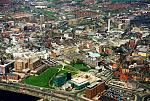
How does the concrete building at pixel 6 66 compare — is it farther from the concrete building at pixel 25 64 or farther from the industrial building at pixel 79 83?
the industrial building at pixel 79 83

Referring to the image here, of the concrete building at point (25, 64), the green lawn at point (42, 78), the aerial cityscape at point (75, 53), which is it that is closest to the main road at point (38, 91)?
the aerial cityscape at point (75, 53)

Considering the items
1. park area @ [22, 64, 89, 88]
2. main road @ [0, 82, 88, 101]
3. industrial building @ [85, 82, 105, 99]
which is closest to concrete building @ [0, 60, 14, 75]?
park area @ [22, 64, 89, 88]

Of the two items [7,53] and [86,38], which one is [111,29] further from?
[7,53]

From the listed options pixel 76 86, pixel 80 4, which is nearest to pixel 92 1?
pixel 80 4

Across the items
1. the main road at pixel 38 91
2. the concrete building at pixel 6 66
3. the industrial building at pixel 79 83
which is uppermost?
the concrete building at pixel 6 66

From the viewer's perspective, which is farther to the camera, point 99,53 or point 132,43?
point 132,43

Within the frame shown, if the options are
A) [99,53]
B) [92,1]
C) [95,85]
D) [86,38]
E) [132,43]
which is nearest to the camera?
[95,85]

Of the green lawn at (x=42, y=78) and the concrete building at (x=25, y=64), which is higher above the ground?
the concrete building at (x=25, y=64)

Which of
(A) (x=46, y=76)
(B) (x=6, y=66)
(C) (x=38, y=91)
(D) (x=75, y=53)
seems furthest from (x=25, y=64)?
(D) (x=75, y=53)
